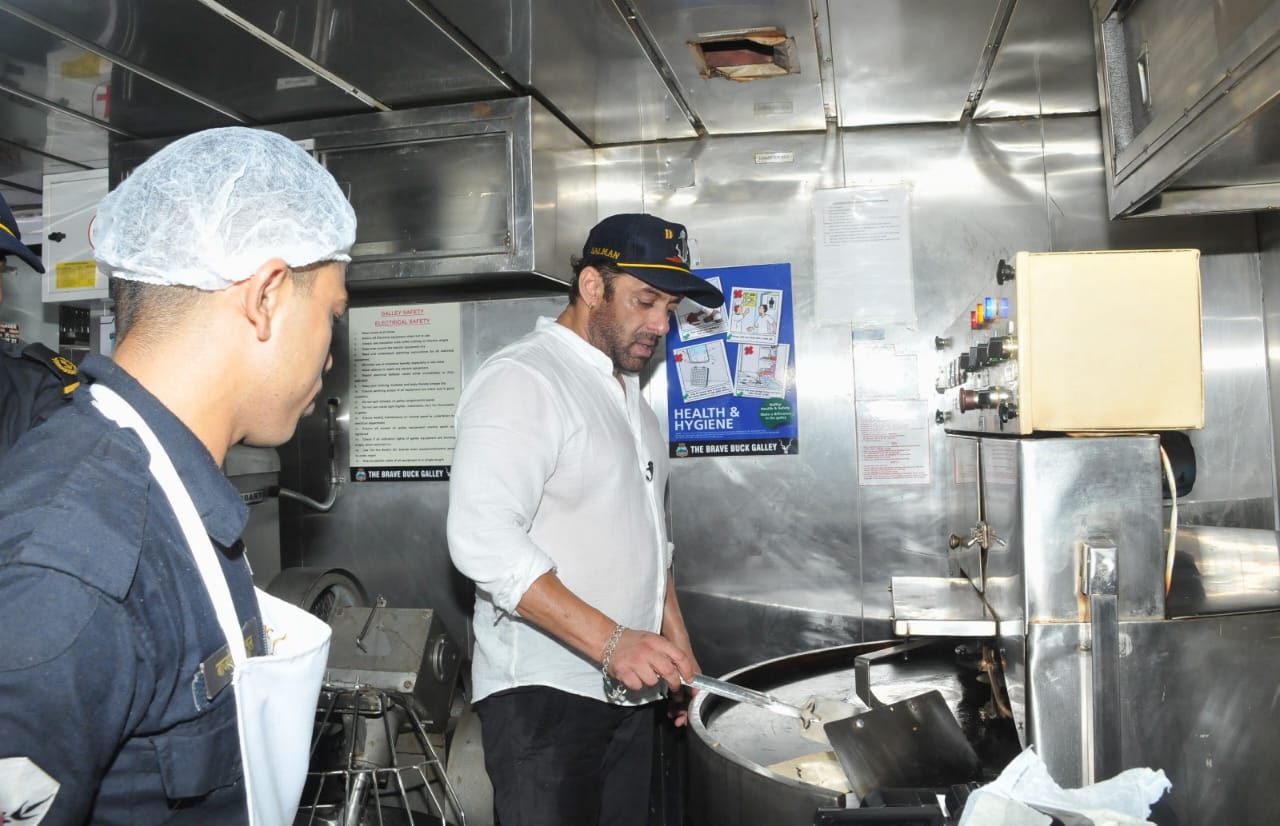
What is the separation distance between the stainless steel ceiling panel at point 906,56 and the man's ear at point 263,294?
5.24ft

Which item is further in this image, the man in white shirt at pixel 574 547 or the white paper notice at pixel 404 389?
the white paper notice at pixel 404 389

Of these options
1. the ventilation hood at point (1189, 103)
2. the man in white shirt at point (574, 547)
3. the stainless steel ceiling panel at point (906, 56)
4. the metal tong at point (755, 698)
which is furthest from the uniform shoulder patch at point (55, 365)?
the ventilation hood at point (1189, 103)

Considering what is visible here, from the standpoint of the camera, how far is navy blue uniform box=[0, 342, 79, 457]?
1.84m

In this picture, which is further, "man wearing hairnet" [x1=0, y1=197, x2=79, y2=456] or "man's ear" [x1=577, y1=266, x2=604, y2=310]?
"man's ear" [x1=577, y1=266, x2=604, y2=310]

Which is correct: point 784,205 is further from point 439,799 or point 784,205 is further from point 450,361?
point 439,799

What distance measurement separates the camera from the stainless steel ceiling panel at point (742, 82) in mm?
2029

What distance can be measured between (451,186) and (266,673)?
77.1 inches

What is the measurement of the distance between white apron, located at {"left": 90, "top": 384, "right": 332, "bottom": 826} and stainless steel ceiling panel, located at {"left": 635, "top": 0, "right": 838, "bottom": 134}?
1.58 meters

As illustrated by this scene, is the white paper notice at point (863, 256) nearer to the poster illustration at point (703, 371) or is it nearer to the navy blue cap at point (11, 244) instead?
the poster illustration at point (703, 371)

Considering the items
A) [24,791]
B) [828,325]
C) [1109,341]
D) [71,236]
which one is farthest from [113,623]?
[71,236]

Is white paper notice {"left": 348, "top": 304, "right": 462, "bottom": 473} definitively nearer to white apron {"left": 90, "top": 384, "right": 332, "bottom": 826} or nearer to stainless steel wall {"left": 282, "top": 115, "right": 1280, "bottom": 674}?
stainless steel wall {"left": 282, "top": 115, "right": 1280, "bottom": 674}

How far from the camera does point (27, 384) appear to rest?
75.3 inches

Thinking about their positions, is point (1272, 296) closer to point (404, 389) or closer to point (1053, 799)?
point (1053, 799)

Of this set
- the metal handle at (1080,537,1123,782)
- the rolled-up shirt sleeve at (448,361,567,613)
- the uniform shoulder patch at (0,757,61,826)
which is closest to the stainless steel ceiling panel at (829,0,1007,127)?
the rolled-up shirt sleeve at (448,361,567,613)
